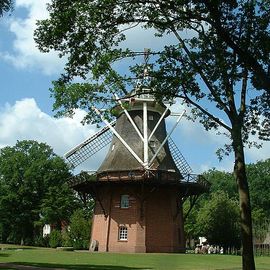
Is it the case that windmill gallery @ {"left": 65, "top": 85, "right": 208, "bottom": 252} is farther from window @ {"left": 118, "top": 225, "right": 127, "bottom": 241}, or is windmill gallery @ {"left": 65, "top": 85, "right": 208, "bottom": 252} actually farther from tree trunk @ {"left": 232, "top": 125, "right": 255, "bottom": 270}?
tree trunk @ {"left": 232, "top": 125, "right": 255, "bottom": 270}

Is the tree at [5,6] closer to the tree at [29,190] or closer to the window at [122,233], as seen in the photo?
the window at [122,233]

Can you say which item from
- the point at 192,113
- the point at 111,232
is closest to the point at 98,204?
the point at 111,232

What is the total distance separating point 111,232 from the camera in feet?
127

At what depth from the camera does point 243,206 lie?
48.4 ft

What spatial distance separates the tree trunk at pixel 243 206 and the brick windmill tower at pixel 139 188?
22.0 metres

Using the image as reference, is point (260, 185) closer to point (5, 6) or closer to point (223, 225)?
point (223, 225)

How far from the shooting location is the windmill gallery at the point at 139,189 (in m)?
38.0

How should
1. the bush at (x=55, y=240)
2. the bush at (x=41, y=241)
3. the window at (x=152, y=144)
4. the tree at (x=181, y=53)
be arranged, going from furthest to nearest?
the bush at (x=41, y=241) → the bush at (x=55, y=240) → the window at (x=152, y=144) → the tree at (x=181, y=53)

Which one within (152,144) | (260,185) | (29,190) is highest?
(260,185)

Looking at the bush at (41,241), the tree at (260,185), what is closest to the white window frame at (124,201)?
the bush at (41,241)

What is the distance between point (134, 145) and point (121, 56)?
85.1 ft

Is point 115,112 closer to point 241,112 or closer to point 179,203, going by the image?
point 241,112

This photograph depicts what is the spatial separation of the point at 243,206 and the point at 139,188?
24.2 meters

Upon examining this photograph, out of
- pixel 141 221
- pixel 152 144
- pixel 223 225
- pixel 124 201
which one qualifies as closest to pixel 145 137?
pixel 152 144
